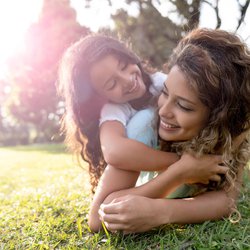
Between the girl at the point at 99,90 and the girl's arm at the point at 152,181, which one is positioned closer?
the girl's arm at the point at 152,181

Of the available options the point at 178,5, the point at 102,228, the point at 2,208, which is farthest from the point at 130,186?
the point at 178,5

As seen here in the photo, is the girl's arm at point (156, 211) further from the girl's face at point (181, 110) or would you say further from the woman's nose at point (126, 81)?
the woman's nose at point (126, 81)

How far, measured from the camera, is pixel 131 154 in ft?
8.63

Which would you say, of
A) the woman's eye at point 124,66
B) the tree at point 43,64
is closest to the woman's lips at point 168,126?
the woman's eye at point 124,66

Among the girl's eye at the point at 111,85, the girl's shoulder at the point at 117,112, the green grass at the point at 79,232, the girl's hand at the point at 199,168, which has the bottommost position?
the green grass at the point at 79,232

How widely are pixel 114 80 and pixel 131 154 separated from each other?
754mm

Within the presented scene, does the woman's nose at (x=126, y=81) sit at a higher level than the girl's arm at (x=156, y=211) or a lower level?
higher

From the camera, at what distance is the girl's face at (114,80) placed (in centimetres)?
312

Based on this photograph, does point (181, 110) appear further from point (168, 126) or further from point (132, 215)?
point (132, 215)

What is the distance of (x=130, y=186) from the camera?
8.88 ft

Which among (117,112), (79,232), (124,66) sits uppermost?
(124,66)

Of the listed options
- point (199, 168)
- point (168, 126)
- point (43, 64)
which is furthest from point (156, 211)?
point (43, 64)

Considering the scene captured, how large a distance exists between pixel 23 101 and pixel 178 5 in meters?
17.5

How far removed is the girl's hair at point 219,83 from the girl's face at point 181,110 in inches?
1.5
